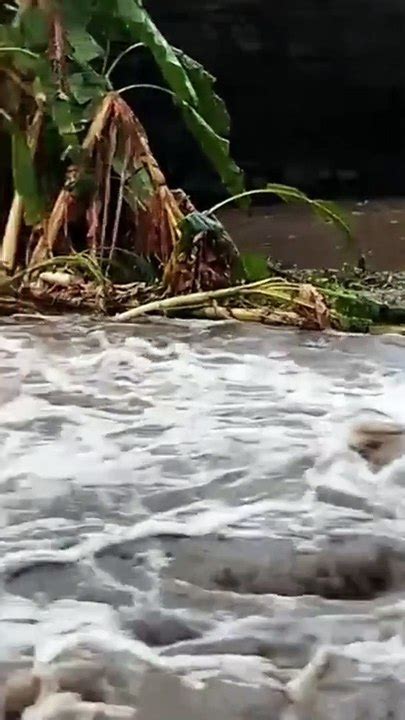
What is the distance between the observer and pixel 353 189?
263 cm

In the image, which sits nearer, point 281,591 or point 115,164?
point 281,591

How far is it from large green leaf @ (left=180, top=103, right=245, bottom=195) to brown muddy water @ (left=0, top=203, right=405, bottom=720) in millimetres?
501

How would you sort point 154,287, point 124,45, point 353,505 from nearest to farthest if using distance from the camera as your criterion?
point 353,505 < point 154,287 < point 124,45

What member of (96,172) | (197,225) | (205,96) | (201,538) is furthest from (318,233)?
(201,538)

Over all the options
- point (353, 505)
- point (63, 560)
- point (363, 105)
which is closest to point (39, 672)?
point (63, 560)

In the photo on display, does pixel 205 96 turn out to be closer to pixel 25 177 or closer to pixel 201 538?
pixel 25 177

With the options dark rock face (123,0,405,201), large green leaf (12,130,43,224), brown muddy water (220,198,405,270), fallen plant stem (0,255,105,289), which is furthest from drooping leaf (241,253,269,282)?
dark rock face (123,0,405,201)

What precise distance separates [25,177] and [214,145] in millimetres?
321

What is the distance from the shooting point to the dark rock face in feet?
8.35

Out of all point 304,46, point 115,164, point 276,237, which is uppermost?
point 304,46

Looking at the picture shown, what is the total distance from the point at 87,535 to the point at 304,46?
2066 mm

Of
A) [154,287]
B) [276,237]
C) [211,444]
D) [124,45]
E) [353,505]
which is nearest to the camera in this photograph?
A: [353,505]

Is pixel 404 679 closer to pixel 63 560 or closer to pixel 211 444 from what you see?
pixel 63 560

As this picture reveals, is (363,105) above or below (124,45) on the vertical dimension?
below
